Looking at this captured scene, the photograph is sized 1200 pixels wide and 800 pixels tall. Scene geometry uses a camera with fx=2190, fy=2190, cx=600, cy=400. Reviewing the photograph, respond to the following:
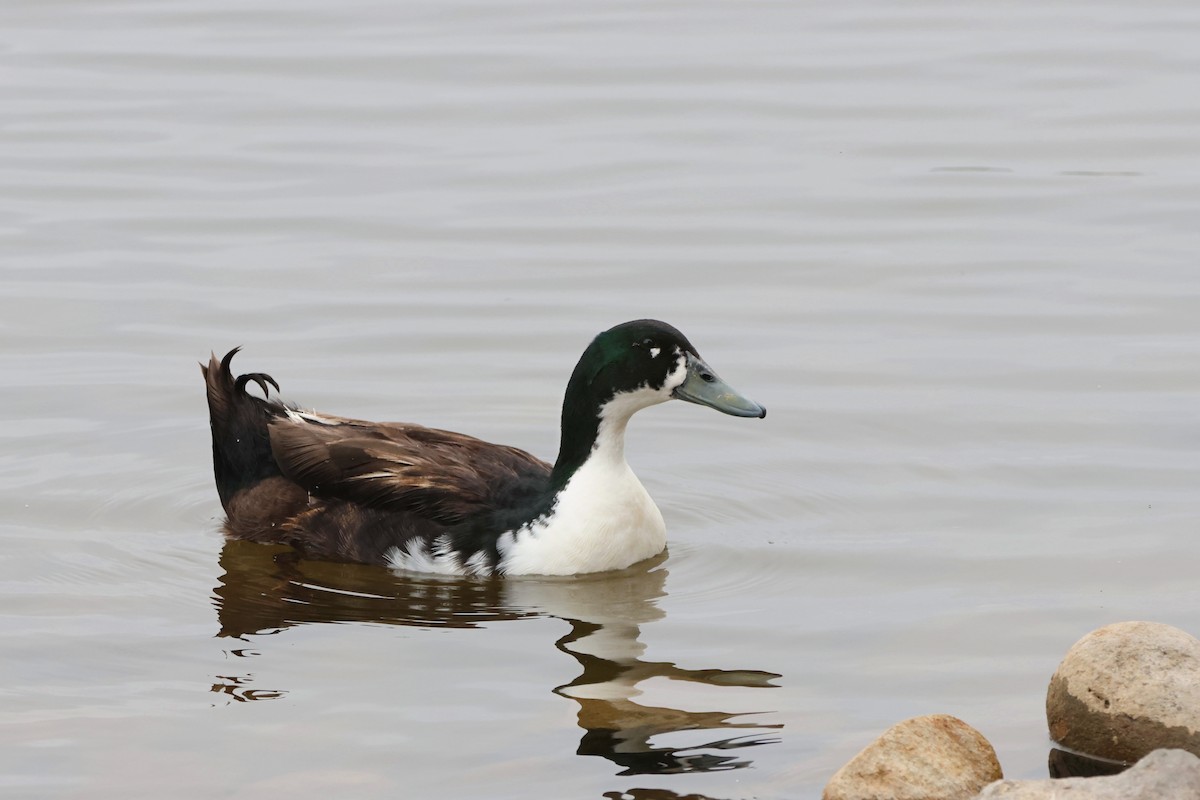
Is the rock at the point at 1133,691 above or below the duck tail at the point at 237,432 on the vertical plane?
below

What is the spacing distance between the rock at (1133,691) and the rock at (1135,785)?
0.72m

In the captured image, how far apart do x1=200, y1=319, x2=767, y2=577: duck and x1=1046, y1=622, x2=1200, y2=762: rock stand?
9.18ft

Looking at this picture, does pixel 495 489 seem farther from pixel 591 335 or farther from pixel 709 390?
pixel 591 335

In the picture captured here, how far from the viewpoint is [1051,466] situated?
1121 centimetres

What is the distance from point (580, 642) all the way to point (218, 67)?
34.9 feet

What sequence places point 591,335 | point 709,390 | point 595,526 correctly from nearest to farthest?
point 595,526
point 709,390
point 591,335

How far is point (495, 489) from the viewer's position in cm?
1042

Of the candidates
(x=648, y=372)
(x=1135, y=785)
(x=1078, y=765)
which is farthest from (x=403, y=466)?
(x=1135, y=785)

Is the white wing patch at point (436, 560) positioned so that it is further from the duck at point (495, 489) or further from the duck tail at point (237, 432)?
the duck tail at point (237, 432)

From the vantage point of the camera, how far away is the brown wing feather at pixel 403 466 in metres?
10.3

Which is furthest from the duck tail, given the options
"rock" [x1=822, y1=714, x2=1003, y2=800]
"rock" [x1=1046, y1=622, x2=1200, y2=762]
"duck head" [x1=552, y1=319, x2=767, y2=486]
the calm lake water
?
"rock" [x1=1046, y1=622, x2=1200, y2=762]

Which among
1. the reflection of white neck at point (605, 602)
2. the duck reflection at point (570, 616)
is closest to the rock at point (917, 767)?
the duck reflection at point (570, 616)

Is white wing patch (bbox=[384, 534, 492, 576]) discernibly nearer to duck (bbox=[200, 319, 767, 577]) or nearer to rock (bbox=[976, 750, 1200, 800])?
duck (bbox=[200, 319, 767, 577])

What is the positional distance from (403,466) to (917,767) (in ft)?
12.9
